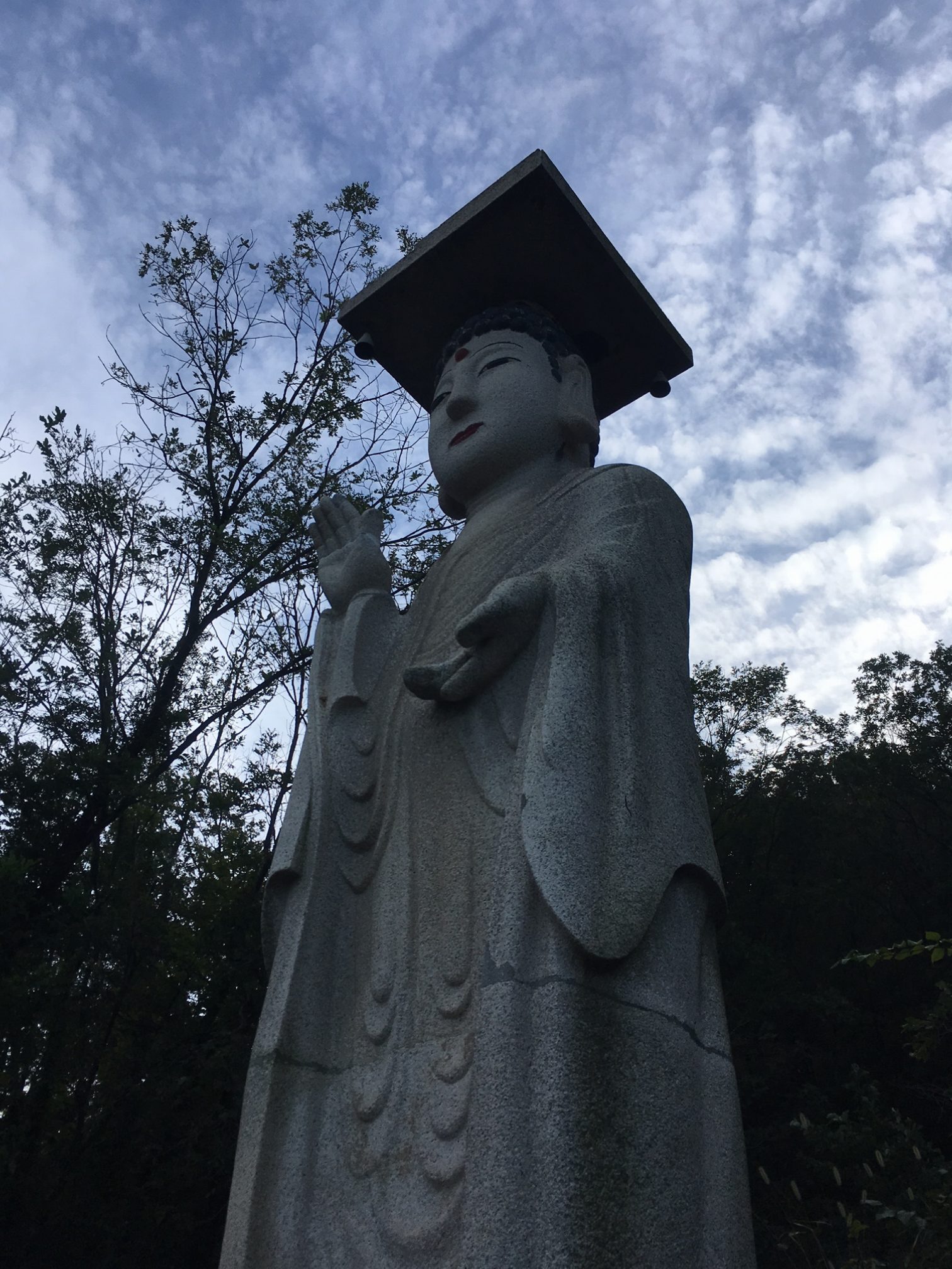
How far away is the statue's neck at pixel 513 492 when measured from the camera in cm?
446

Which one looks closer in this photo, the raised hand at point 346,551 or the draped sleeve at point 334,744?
the draped sleeve at point 334,744

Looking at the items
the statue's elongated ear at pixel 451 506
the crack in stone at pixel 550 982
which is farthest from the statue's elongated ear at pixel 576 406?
the crack in stone at pixel 550 982

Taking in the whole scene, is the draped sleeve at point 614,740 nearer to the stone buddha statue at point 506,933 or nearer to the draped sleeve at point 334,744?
the stone buddha statue at point 506,933

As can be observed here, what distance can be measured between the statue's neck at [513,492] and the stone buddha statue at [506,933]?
0.04 metres

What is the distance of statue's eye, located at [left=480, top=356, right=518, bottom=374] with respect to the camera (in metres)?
4.75

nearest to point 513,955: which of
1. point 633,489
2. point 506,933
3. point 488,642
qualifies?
point 506,933

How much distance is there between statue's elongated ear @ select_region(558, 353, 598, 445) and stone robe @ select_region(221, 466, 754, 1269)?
56cm

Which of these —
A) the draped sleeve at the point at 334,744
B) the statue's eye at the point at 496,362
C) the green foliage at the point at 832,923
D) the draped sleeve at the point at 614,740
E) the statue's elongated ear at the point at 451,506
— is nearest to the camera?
the draped sleeve at the point at 614,740

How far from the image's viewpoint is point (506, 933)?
112 inches

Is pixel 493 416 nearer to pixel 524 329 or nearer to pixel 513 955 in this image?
pixel 524 329

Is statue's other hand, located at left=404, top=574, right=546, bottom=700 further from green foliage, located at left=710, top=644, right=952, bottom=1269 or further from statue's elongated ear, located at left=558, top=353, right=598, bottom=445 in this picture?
green foliage, located at left=710, top=644, right=952, bottom=1269

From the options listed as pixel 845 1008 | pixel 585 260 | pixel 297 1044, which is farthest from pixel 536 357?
pixel 845 1008

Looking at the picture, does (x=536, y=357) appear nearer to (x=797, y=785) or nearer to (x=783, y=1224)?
(x=783, y=1224)

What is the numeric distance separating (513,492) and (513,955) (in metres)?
2.24
